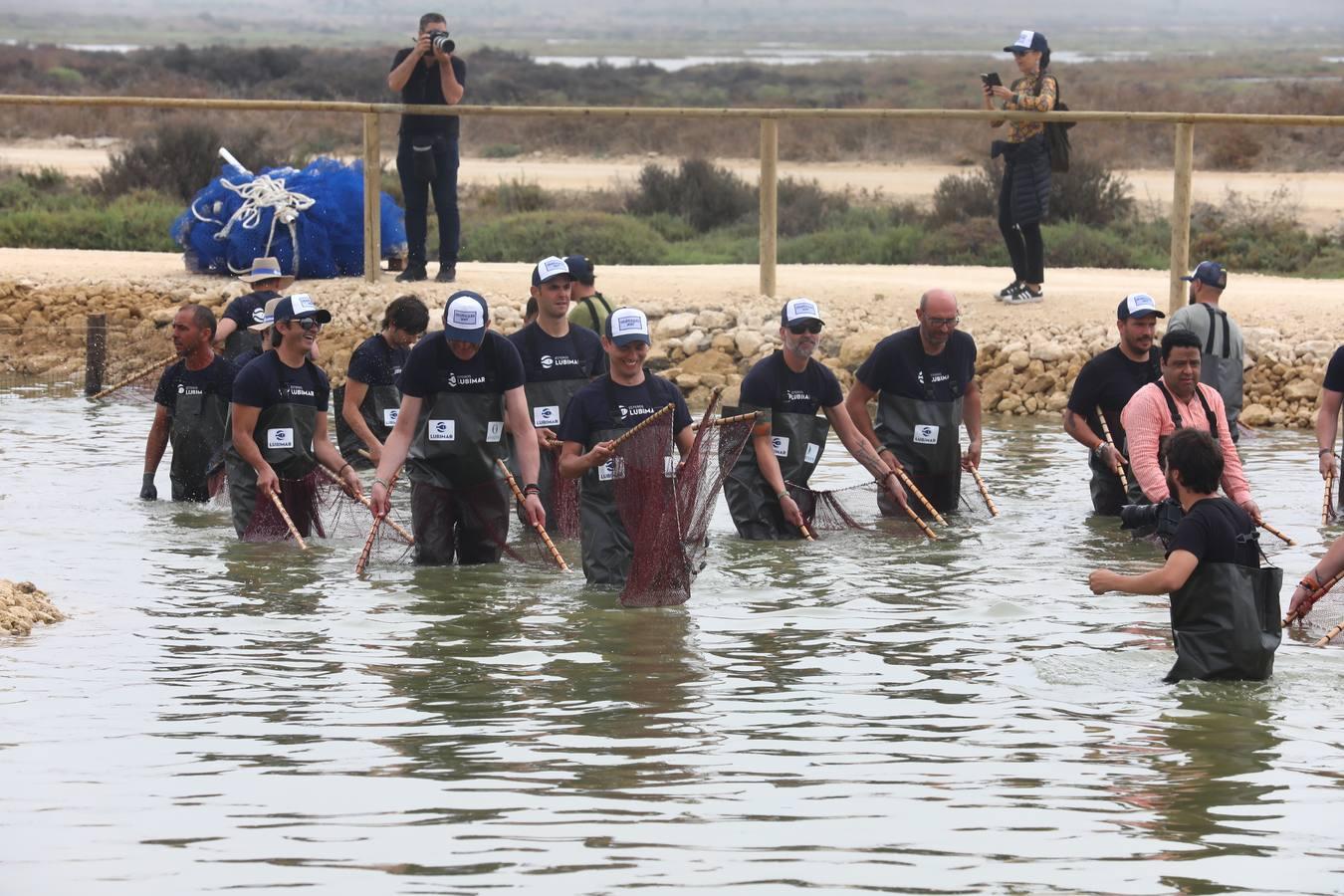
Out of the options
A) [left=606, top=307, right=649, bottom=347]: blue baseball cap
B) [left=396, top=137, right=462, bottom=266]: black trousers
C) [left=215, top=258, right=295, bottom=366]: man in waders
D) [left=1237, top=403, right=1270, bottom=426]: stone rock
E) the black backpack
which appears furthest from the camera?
[left=396, top=137, right=462, bottom=266]: black trousers

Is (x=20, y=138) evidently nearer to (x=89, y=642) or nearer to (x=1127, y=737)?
(x=89, y=642)

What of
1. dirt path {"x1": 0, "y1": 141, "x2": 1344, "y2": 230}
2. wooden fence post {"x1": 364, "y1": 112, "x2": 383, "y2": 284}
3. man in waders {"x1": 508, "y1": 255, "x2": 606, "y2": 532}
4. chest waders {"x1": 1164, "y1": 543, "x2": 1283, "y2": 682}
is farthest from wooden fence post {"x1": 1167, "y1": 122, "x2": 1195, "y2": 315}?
dirt path {"x1": 0, "y1": 141, "x2": 1344, "y2": 230}

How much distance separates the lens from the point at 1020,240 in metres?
18.2

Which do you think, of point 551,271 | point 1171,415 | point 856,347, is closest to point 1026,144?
point 856,347

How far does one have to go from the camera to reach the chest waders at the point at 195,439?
43.7ft

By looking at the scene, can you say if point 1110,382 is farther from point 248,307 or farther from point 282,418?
point 248,307

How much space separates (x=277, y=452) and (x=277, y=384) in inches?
16.7

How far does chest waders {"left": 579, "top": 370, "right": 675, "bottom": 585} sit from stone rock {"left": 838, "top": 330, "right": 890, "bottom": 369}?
771cm

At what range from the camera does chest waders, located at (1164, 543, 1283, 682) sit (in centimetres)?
841

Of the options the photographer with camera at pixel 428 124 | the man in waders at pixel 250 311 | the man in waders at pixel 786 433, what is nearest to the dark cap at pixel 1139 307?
the man in waders at pixel 786 433

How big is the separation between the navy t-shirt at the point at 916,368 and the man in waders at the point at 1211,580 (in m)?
4.32

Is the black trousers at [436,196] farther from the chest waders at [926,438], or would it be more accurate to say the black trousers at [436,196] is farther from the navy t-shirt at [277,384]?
the chest waders at [926,438]

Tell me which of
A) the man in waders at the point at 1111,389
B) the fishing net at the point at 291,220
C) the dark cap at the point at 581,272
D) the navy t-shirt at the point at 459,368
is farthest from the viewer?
the fishing net at the point at 291,220

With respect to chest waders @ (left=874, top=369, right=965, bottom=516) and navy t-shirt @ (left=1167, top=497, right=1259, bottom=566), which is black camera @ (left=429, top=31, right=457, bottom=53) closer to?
chest waders @ (left=874, top=369, right=965, bottom=516)
